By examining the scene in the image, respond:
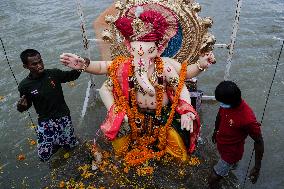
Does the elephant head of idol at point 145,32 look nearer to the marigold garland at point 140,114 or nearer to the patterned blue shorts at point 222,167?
the marigold garland at point 140,114

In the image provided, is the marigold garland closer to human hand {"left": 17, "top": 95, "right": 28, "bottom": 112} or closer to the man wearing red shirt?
the man wearing red shirt

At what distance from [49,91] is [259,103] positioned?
3592 millimetres

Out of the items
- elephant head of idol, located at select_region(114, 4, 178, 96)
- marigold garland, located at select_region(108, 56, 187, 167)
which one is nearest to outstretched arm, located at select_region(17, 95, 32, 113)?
marigold garland, located at select_region(108, 56, 187, 167)

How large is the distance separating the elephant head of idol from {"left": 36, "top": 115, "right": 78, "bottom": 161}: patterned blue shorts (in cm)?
122

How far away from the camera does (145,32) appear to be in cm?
360

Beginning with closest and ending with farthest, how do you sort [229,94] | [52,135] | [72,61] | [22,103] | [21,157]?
[229,94] → [72,61] → [22,103] → [52,135] → [21,157]

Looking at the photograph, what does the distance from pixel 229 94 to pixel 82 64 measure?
1.67 m

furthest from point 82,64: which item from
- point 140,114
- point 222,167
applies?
point 222,167

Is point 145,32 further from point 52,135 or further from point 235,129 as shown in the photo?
point 52,135

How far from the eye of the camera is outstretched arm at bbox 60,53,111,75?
3.67 m

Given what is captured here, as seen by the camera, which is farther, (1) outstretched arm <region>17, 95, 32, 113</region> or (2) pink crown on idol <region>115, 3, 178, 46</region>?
(1) outstretched arm <region>17, 95, 32, 113</region>

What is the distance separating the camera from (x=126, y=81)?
152 inches

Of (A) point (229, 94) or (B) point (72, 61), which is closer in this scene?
(A) point (229, 94)

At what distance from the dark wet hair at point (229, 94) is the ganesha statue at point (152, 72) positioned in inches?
21.9
